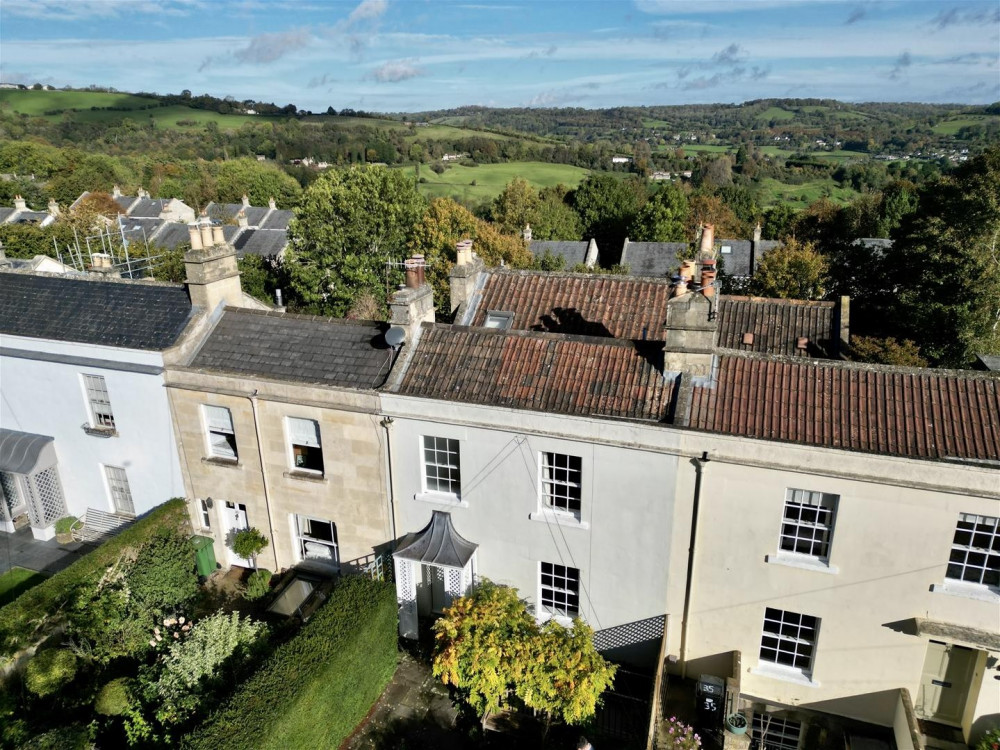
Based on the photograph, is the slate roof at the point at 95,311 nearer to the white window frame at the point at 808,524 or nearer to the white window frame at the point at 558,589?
the white window frame at the point at 558,589

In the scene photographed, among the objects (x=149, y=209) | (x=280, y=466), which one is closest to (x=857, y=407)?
(x=280, y=466)

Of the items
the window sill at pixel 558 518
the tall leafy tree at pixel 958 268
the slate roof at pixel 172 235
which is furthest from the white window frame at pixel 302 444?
the slate roof at pixel 172 235

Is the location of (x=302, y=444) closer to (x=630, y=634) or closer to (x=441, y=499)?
(x=441, y=499)

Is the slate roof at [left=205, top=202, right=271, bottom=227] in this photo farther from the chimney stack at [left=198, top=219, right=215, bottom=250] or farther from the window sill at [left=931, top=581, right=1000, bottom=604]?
the window sill at [left=931, top=581, right=1000, bottom=604]

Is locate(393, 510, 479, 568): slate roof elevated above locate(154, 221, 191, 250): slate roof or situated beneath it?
situated beneath

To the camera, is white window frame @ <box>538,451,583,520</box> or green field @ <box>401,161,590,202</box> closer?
white window frame @ <box>538,451,583,520</box>

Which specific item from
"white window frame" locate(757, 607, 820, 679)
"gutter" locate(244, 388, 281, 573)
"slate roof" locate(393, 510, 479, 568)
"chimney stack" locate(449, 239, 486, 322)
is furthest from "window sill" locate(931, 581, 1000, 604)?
"gutter" locate(244, 388, 281, 573)

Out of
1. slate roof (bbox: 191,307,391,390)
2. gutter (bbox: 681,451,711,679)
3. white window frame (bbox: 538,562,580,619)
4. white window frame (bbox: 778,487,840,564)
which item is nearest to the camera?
white window frame (bbox: 778,487,840,564)
